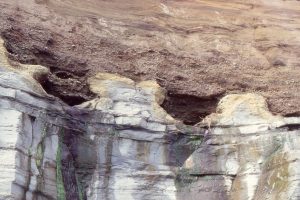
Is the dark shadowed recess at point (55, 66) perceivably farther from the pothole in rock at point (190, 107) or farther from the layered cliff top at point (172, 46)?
the pothole in rock at point (190, 107)

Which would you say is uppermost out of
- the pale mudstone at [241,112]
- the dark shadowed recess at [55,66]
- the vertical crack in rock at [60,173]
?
the dark shadowed recess at [55,66]

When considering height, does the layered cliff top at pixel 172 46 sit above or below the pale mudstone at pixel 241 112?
above

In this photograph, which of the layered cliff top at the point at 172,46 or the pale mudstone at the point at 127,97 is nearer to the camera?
the pale mudstone at the point at 127,97

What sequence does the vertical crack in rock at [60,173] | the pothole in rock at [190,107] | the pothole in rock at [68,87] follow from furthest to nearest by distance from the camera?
1. the pothole in rock at [190,107]
2. the pothole in rock at [68,87]
3. the vertical crack in rock at [60,173]

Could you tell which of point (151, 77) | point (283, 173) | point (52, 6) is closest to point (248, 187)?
point (283, 173)

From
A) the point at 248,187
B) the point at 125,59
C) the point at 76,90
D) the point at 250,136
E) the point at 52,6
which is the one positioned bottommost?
the point at 248,187

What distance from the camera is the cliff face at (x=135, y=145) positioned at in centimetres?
854

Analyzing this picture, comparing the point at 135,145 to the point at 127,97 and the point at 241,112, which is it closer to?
the point at 127,97

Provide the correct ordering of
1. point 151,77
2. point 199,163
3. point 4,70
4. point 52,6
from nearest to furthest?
point 4,70, point 199,163, point 151,77, point 52,6

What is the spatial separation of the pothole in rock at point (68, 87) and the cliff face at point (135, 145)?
0.12m

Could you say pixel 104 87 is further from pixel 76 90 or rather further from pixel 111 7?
pixel 111 7

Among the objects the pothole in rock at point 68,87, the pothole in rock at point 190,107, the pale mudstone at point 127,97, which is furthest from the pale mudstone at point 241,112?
the pothole in rock at point 68,87

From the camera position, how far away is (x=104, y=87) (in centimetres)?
977

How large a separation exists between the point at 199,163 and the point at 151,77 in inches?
57.0
